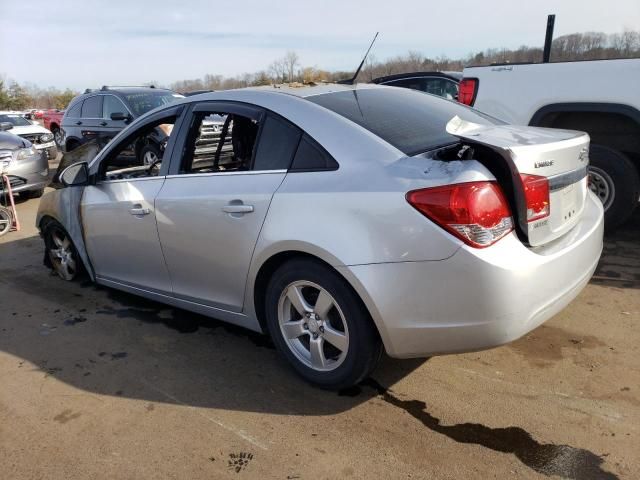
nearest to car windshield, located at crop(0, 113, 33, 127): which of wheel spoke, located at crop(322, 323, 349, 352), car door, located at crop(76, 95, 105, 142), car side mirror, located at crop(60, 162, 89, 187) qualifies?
car door, located at crop(76, 95, 105, 142)

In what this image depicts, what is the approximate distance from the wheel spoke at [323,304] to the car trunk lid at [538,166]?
3.29ft

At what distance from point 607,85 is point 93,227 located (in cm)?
460

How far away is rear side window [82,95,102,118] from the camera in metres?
11.0

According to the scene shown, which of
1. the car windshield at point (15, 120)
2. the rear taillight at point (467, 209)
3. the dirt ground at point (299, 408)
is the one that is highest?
the rear taillight at point (467, 209)

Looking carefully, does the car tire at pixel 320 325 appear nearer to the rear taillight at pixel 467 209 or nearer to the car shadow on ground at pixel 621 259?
the rear taillight at pixel 467 209

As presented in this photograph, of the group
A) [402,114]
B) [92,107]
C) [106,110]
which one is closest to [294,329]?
[402,114]

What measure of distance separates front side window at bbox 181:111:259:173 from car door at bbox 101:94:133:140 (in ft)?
23.7

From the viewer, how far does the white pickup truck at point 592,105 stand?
15.9 ft

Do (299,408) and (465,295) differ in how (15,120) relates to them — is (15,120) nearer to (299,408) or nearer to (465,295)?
(299,408)

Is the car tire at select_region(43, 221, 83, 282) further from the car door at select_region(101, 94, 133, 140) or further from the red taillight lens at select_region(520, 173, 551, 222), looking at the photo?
the car door at select_region(101, 94, 133, 140)

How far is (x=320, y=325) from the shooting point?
2928 millimetres

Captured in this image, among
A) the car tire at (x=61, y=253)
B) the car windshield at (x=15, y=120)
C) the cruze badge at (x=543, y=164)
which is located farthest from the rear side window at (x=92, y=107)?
the cruze badge at (x=543, y=164)

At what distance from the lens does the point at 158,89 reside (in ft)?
36.4

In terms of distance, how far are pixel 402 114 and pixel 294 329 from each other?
1413mm
